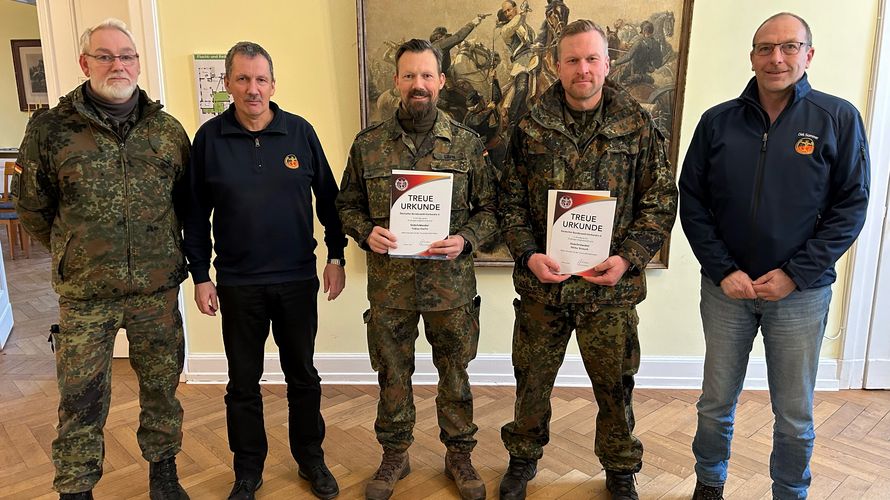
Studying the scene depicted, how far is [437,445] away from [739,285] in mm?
1598

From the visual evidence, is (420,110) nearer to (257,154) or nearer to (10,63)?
(257,154)

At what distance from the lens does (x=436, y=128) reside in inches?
90.1

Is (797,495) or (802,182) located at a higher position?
(802,182)

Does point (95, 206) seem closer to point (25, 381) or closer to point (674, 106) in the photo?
point (25, 381)

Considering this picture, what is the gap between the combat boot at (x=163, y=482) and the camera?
2.45 metres

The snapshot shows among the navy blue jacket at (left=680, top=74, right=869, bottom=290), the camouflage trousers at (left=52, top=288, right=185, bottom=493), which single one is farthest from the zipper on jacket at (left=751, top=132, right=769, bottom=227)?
the camouflage trousers at (left=52, top=288, right=185, bottom=493)

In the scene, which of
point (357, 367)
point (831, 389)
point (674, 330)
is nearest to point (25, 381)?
point (357, 367)

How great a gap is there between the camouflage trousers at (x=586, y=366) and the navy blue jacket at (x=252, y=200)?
943mm

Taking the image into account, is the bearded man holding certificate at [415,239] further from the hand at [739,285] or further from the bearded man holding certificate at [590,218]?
the hand at [739,285]

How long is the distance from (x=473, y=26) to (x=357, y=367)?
2.09 m

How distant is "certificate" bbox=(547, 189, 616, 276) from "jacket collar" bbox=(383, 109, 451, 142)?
0.47 metres

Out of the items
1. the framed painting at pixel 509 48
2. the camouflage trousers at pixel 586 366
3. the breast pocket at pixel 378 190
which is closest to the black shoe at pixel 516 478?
the camouflage trousers at pixel 586 366

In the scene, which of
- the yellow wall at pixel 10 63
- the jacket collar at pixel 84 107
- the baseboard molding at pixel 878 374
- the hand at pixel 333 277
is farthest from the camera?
the yellow wall at pixel 10 63

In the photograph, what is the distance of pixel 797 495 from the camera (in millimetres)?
2219
